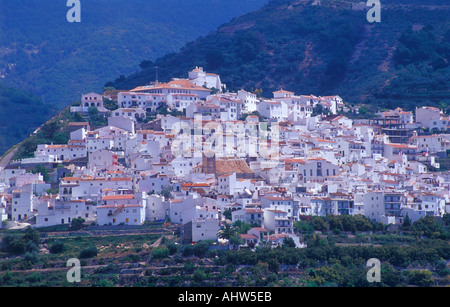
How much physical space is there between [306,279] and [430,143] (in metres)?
20.7

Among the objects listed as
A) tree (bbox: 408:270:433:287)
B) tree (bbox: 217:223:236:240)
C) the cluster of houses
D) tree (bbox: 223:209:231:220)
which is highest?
the cluster of houses

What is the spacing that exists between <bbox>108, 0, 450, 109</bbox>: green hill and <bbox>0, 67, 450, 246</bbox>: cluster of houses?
9.27 meters

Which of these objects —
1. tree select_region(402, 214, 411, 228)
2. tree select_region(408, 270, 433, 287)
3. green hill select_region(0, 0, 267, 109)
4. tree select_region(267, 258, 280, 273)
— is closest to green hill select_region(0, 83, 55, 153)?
green hill select_region(0, 0, 267, 109)

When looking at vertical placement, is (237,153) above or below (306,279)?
above

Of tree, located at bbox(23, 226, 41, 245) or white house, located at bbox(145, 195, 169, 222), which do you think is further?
white house, located at bbox(145, 195, 169, 222)

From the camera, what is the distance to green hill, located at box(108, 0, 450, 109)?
6712cm

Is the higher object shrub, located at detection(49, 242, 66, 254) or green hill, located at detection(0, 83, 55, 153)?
green hill, located at detection(0, 83, 55, 153)

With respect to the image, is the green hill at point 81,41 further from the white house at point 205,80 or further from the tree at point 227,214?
the tree at point 227,214

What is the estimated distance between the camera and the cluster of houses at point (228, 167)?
3897cm

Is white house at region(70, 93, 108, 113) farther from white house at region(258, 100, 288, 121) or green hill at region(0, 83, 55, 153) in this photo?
green hill at region(0, 83, 55, 153)

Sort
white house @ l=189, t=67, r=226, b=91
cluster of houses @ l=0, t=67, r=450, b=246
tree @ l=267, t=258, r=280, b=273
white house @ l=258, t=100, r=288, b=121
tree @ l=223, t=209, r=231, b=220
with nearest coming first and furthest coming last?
tree @ l=267, t=258, r=280, b=273, tree @ l=223, t=209, r=231, b=220, cluster of houses @ l=0, t=67, r=450, b=246, white house @ l=258, t=100, r=288, b=121, white house @ l=189, t=67, r=226, b=91

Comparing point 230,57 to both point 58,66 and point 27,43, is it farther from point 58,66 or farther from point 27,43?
point 27,43

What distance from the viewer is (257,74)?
74.4m

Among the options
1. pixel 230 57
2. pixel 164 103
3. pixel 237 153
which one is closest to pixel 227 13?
pixel 230 57
